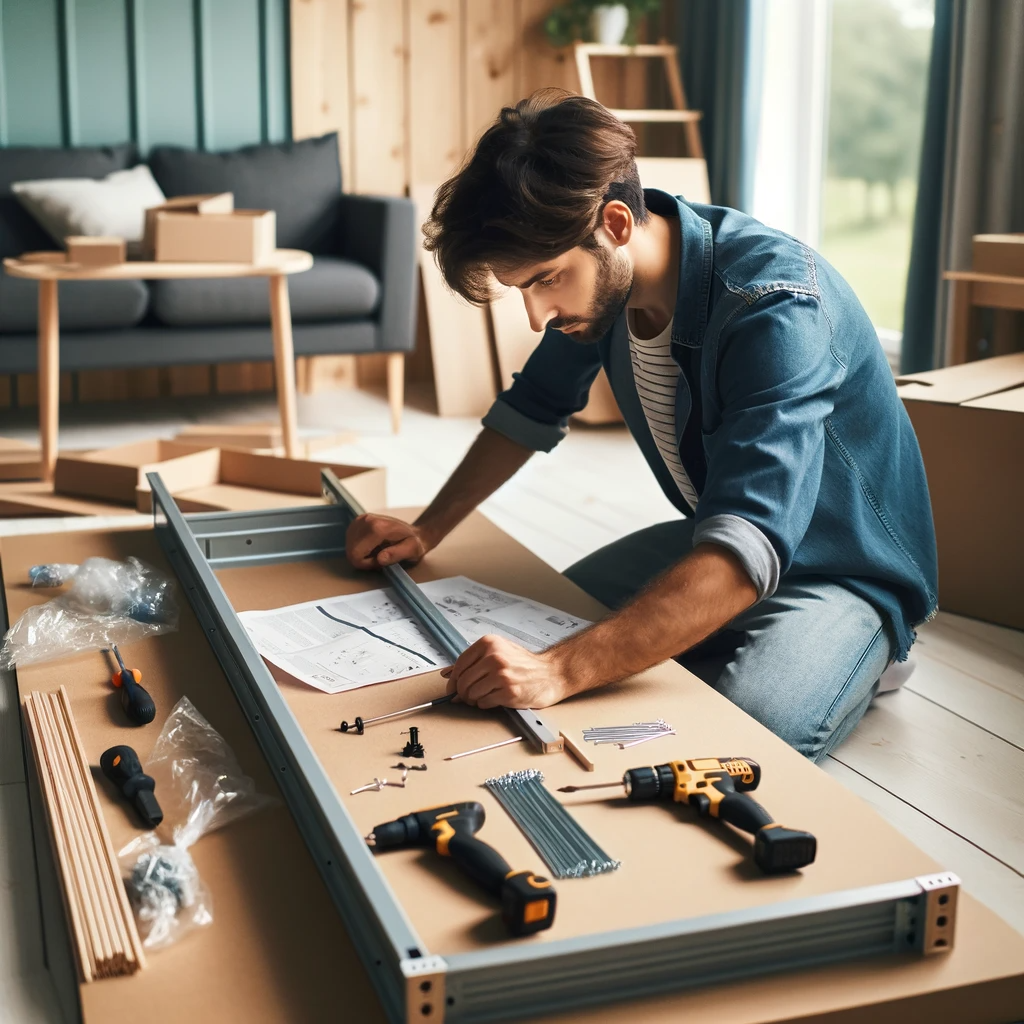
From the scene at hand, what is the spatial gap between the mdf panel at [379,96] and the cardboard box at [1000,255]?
2489 mm

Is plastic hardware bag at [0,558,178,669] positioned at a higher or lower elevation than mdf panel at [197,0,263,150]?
lower

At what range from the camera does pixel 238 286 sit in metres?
3.93

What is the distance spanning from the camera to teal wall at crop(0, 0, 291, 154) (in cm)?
428

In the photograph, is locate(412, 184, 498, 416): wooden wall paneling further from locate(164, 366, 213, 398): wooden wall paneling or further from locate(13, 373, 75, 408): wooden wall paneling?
locate(13, 373, 75, 408): wooden wall paneling

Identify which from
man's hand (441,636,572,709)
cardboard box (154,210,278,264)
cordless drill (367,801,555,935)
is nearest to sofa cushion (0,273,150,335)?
cardboard box (154,210,278,264)

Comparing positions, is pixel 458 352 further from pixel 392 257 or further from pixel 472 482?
pixel 472 482

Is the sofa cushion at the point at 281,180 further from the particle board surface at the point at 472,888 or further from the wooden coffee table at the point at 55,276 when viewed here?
the particle board surface at the point at 472,888

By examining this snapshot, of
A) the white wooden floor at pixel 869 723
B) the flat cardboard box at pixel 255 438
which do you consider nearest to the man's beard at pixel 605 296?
the white wooden floor at pixel 869 723

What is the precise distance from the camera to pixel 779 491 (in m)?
1.38

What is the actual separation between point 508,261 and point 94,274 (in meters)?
2.10

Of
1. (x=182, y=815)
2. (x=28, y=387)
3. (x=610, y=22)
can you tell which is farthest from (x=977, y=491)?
(x=28, y=387)

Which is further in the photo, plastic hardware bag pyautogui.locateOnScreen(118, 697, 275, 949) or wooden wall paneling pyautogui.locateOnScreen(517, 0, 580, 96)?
wooden wall paneling pyautogui.locateOnScreen(517, 0, 580, 96)

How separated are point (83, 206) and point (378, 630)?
2.91 metres

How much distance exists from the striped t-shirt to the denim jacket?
0.03 meters
